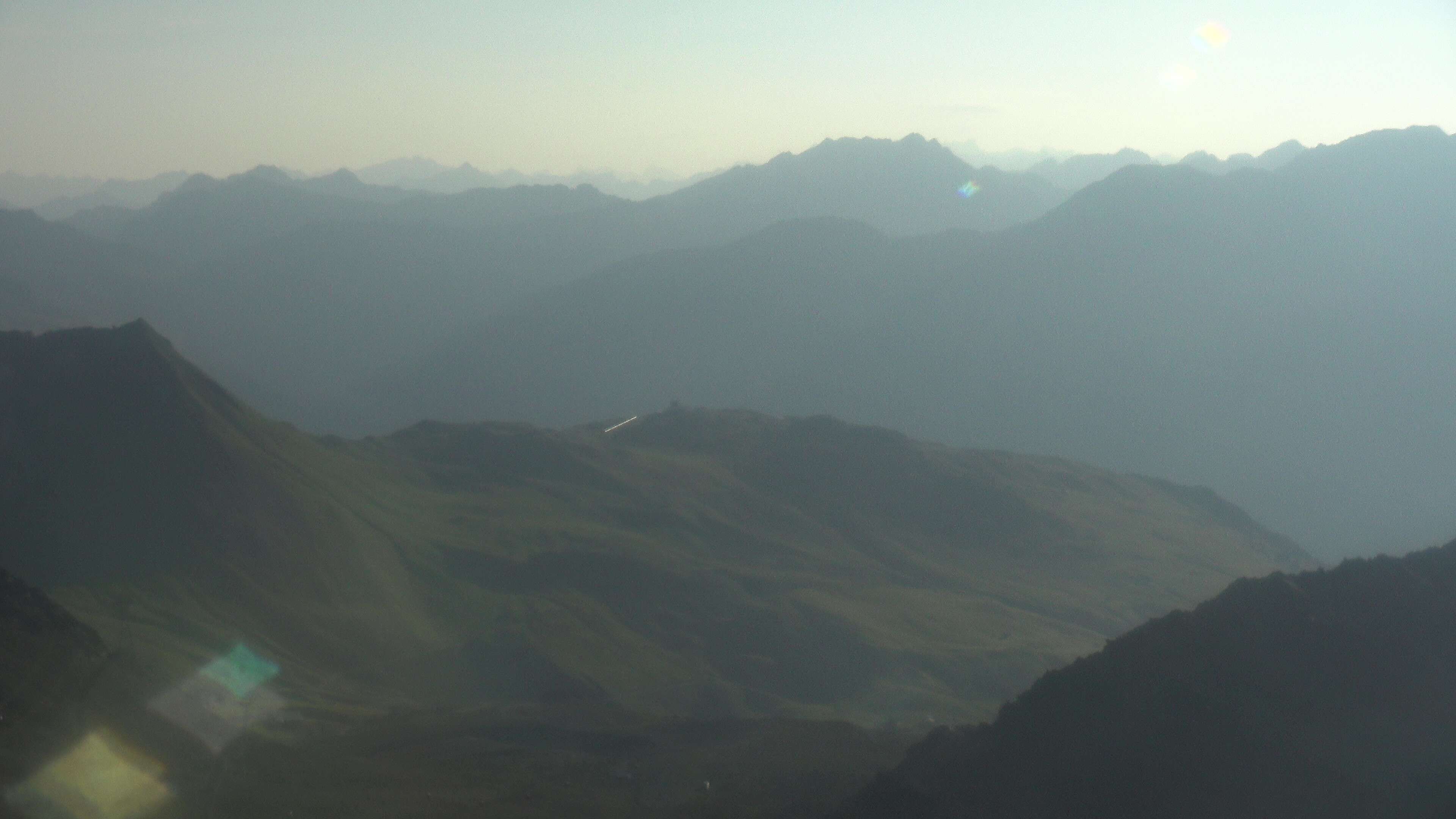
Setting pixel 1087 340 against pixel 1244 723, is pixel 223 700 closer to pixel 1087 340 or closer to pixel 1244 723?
pixel 1244 723

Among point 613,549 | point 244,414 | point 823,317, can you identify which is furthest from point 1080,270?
point 244,414

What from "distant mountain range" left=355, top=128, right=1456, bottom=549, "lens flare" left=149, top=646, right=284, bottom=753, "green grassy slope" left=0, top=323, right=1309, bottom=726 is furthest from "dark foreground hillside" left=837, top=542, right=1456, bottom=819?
"distant mountain range" left=355, top=128, right=1456, bottom=549

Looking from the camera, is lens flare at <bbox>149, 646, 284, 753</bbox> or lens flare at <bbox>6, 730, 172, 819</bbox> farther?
lens flare at <bbox>149, 646, 284, 753</bbox>

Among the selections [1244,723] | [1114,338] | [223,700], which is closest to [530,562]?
[223,700]

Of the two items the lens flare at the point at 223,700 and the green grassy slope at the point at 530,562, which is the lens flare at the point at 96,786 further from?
the green grassy slope at the point at 530,562

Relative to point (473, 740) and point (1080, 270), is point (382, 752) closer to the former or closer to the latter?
point (473, 740)

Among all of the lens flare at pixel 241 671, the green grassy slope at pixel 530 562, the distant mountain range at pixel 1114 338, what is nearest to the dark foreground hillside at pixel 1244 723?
the green grassy slope at pixel 530 562

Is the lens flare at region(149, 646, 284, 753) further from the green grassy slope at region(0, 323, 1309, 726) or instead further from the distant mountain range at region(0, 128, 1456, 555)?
the distant mountain range at region(0, 128, 1456, 555)
